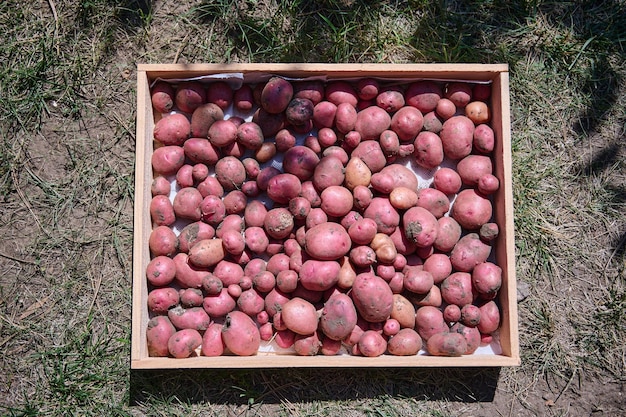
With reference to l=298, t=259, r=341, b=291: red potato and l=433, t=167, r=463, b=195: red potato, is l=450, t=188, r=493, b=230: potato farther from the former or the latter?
l=298, t=259, r=341, b=291: red potato

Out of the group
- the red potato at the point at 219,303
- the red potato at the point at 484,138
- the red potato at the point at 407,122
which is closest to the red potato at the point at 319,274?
the red potato at the point at 219,303

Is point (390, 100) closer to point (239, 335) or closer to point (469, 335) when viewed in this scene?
point (469, 335)

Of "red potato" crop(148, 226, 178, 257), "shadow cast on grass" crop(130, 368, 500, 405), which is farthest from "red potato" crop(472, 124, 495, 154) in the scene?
"red potato" crop(148, 226, 178, 257)

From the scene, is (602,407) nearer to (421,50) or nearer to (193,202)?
(421,50)

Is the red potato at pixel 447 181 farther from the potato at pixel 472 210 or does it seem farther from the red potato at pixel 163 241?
the red potato at pixel 163 241

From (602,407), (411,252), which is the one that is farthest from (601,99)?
(602,407)
